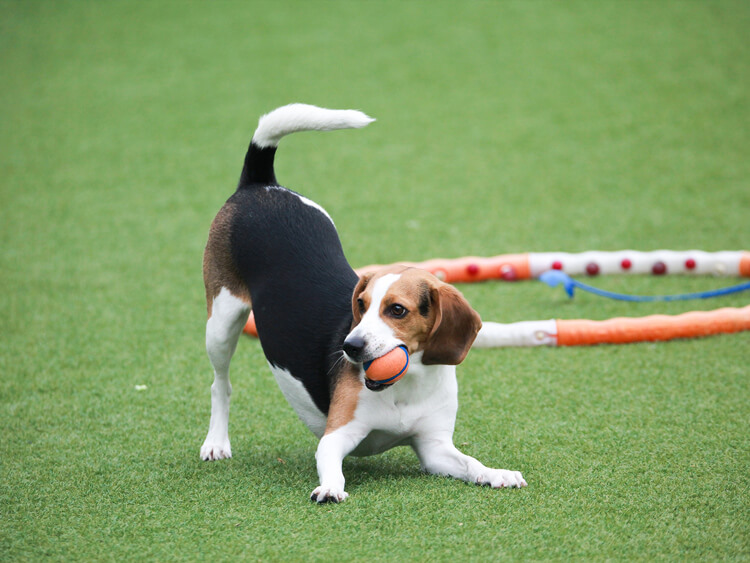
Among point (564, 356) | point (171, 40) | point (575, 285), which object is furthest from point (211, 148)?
point (564, 356)

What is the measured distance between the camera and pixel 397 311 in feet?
12.1

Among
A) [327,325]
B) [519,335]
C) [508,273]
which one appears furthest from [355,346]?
[508,273]

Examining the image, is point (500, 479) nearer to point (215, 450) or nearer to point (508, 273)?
point (215, 450)

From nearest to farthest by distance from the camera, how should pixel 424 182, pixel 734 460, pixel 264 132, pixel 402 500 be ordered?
pixel 402 500, pixel 734 460, pixel 264 132, pixel 424 182

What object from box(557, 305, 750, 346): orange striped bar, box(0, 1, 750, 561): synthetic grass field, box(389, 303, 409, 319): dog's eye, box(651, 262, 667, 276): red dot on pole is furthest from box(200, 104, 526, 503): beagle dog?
box(651, 262, 667, 276): red dot on pole

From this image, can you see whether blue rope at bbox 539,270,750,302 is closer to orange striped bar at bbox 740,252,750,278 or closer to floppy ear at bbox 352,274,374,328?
orange striped bar at bbox 740,252,750,278

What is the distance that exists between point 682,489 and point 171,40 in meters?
13.3

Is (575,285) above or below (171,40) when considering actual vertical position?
below

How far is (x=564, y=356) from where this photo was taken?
225 inches

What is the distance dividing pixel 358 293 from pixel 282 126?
1.07 metres

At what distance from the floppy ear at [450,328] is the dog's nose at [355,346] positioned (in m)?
0.33

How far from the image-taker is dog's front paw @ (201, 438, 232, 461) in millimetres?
4453

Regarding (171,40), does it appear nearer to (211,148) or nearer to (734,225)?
(211,148)

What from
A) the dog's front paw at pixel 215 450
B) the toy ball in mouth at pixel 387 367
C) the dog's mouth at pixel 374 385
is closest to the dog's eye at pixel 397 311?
the toy ball in mouth at pixel 387 367
